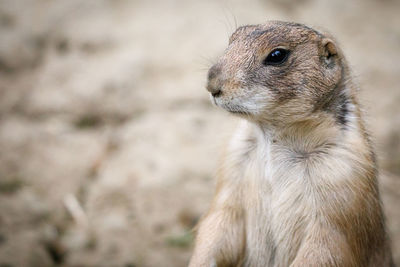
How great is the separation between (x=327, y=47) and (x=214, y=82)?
3.06 ft

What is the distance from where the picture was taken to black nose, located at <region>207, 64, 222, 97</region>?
3652 mm

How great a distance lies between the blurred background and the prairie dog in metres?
1.84

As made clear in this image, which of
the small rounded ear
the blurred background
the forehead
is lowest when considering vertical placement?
the blurred background

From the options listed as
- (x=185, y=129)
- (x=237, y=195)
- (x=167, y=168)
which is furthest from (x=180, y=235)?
(x=237, y=195)

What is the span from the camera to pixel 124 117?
24.2 ft

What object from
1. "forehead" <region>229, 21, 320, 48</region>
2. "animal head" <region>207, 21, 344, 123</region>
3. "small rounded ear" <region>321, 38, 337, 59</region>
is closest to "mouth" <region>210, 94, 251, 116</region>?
"animal head" <region>207, 21, 344, 123</region>

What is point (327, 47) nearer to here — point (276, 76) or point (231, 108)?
point (276, 76)

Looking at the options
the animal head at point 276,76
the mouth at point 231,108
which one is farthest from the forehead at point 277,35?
the mouth at point 231,108

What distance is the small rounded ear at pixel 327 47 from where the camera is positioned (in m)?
3.87

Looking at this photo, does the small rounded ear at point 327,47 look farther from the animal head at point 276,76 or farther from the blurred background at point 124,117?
the blurred background at point 124,117

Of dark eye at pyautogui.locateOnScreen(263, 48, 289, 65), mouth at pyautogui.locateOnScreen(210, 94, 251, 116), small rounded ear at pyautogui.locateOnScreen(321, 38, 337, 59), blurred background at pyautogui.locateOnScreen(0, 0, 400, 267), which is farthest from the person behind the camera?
blurred background at pyautogui.locateOnScreen(0, 0, 400, 267)

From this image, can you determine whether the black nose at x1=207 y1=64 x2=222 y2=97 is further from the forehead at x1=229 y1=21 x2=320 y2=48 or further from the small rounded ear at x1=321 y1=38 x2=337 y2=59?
the small rounded ear at x1=321 y1=38 x2=337 y2=59

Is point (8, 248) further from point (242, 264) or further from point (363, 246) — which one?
point (363, 246)

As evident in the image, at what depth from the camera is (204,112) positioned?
736 centimetres
